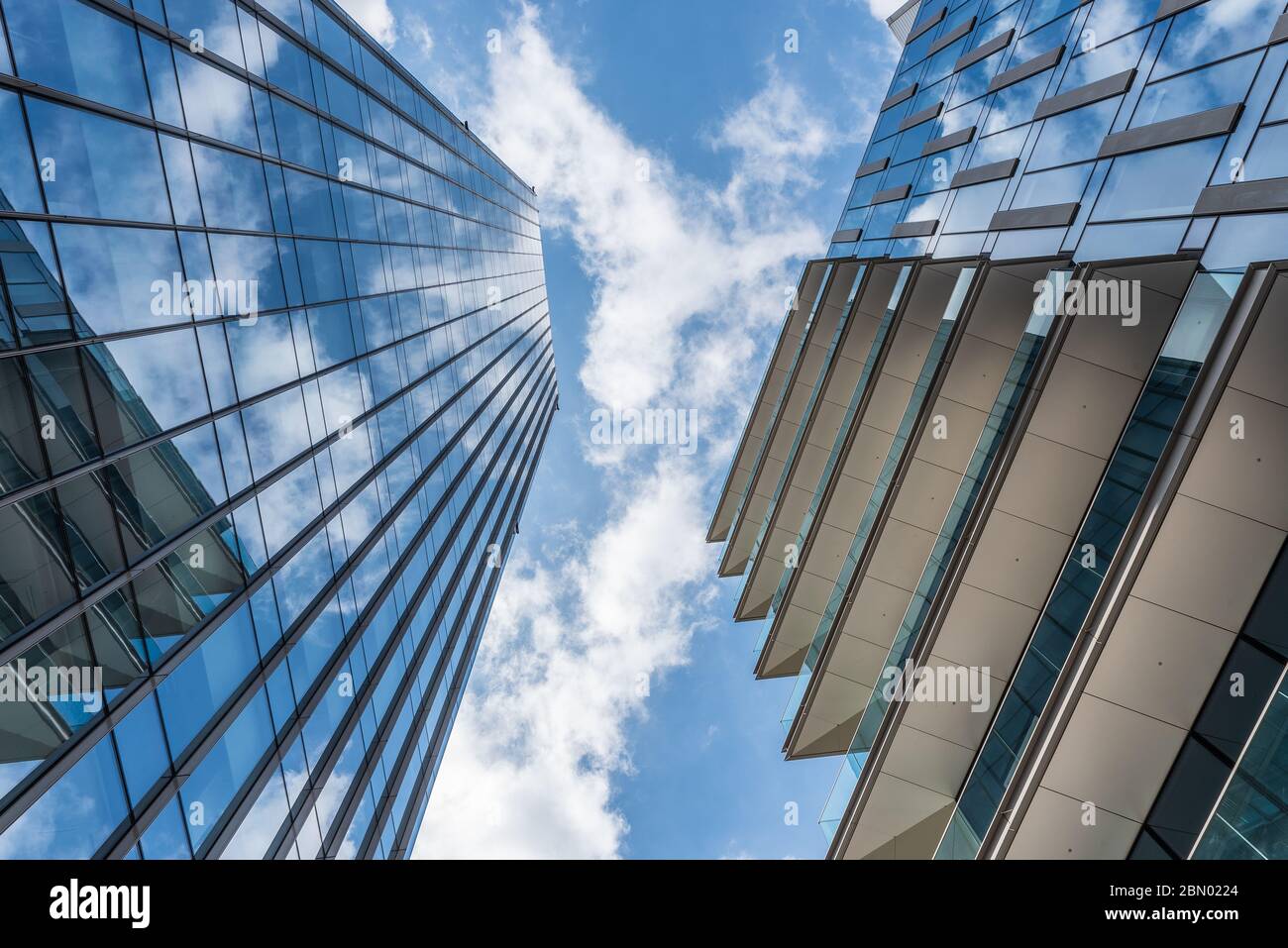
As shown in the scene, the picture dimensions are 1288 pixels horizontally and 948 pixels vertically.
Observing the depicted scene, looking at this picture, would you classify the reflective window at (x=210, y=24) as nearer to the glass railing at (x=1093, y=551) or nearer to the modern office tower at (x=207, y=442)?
the modern office tower at (x=207, y=442)

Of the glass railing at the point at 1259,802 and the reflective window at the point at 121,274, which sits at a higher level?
the reflective window at the point at 121,274

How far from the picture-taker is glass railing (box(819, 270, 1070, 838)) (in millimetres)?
13461

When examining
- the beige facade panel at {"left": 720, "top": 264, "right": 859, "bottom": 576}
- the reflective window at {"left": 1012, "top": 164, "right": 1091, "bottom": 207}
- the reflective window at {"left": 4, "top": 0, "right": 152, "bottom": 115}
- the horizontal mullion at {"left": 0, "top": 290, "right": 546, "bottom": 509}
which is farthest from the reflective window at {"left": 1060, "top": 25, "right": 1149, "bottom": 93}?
the horizontal mullion at {"left": 0, "top": 290, "right": 546, "bottom": 509}

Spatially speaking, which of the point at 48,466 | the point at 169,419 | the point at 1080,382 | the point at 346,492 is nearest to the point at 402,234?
the point at 346,492

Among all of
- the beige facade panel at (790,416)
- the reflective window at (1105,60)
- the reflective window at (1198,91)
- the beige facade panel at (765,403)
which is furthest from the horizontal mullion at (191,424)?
the reflective window at (1105,60)

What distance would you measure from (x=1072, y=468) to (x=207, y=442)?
17298 mm

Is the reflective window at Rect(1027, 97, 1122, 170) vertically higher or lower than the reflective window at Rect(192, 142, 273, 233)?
higher

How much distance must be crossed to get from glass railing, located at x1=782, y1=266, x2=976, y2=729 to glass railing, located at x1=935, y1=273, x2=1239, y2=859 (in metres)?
5.42

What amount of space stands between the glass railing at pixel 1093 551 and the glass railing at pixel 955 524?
7.47 feet

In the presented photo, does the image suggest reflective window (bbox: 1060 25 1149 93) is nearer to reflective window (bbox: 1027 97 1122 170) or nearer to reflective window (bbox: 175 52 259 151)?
reflective window (bbox: 1027 97 1122 170)

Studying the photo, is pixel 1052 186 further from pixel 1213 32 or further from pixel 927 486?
pixel 927 486

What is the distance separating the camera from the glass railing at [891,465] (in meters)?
16.6

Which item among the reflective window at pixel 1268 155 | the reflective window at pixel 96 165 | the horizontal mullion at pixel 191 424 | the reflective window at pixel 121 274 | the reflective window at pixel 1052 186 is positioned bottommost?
the horizontal mullion at pixel 191 424

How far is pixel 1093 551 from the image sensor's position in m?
11.3
